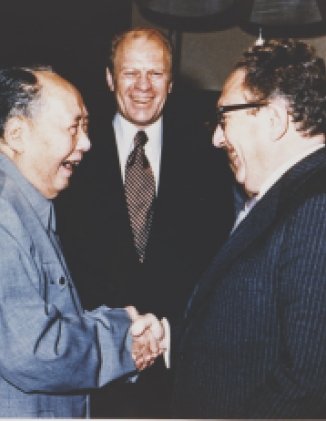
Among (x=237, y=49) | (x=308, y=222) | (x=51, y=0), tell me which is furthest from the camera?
(x=237, y=49)

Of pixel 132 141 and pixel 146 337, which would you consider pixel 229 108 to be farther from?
pixel 132 141

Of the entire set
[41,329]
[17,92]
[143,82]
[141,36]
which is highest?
[141,36]

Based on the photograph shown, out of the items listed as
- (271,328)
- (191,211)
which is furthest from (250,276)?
(191,211)

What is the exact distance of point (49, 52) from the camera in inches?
110

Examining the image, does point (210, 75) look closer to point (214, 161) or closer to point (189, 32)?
point (189, 32)

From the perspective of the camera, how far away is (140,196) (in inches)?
89.7

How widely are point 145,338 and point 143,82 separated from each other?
4.22 feet

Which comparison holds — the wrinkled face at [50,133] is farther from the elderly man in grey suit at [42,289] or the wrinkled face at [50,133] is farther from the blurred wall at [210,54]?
the blurred wall at [210,54]

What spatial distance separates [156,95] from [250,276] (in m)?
1.42

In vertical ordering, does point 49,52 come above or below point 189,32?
below

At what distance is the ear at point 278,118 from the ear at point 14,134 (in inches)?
27.3

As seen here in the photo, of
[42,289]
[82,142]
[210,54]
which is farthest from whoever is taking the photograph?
[210,54]

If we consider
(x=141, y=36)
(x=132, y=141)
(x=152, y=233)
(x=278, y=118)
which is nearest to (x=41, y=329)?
(x=278, y=118)

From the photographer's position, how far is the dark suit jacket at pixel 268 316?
3.41 ft
